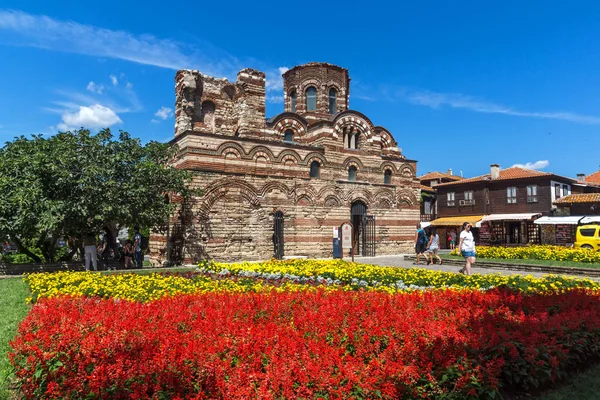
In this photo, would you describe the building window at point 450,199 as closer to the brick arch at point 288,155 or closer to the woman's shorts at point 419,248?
the woman's shorts at point 419,248

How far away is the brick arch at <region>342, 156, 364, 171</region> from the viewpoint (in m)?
23.1

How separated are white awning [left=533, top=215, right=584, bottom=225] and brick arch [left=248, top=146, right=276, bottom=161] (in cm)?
2172

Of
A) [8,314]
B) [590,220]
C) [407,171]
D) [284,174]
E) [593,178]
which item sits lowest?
[8,314]

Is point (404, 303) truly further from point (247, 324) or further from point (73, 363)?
point (73, 363)

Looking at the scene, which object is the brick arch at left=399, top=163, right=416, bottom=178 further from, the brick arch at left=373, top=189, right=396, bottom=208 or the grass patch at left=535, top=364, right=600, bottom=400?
the grass patch at left=535, top=364, right=600, bottom=400

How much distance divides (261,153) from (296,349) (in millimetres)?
16662

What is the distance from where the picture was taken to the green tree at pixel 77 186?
13.0m

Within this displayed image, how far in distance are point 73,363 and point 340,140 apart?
20281 mm

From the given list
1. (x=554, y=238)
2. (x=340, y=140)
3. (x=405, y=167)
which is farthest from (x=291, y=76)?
(x=554, y=238)

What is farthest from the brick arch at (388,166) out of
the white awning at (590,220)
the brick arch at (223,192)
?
the white awning at (590,220)

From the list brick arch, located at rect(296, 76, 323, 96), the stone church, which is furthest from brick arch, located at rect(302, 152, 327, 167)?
brick arch, located at rect(296, 76, 323, 96)

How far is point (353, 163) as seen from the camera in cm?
2341

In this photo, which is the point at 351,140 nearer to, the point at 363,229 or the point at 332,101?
the point at 332,101

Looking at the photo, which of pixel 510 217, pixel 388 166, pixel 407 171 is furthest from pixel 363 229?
Answer: pixel 510 217
